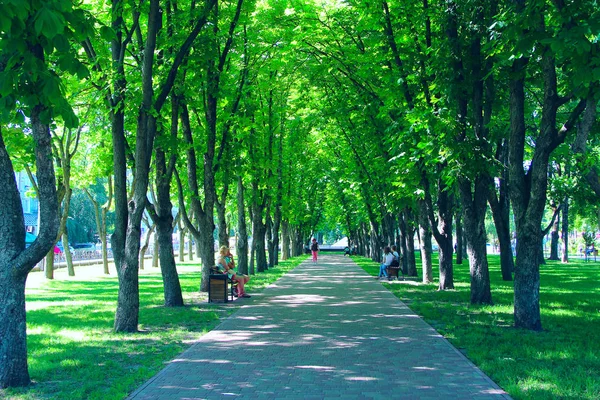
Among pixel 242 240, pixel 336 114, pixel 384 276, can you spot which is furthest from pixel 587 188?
pixel 242 240

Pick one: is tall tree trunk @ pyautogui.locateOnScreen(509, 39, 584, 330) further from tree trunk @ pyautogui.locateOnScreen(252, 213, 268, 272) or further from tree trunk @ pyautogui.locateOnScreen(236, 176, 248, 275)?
tree trunk @ pyautogui.locateOnScreen(252, 213, 268, 272)

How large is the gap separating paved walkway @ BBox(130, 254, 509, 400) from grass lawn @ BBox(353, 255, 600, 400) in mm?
320

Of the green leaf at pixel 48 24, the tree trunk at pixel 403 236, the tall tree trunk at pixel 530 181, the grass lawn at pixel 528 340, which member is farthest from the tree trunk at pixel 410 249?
the green leaf at pixel 48 24

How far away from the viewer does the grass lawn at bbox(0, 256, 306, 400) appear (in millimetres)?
6840

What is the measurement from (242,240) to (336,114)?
22.4 ft

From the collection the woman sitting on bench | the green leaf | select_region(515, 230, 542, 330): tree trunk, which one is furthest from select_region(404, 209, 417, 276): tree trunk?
the green leaf

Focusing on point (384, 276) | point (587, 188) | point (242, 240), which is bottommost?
point (384, 276)

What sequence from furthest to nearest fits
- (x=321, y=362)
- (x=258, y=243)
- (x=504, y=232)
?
(x=258, y=243) < (x=504, y=232) < (x=321, y=362)

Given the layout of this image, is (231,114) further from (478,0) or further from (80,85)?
(478,0)

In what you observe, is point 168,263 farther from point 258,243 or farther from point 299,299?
point 258,243

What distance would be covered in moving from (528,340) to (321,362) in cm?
359

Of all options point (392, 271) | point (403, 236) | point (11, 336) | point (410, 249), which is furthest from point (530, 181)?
point (403, 236)

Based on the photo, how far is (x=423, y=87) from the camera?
50.6 ft

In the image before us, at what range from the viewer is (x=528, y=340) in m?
9.45
